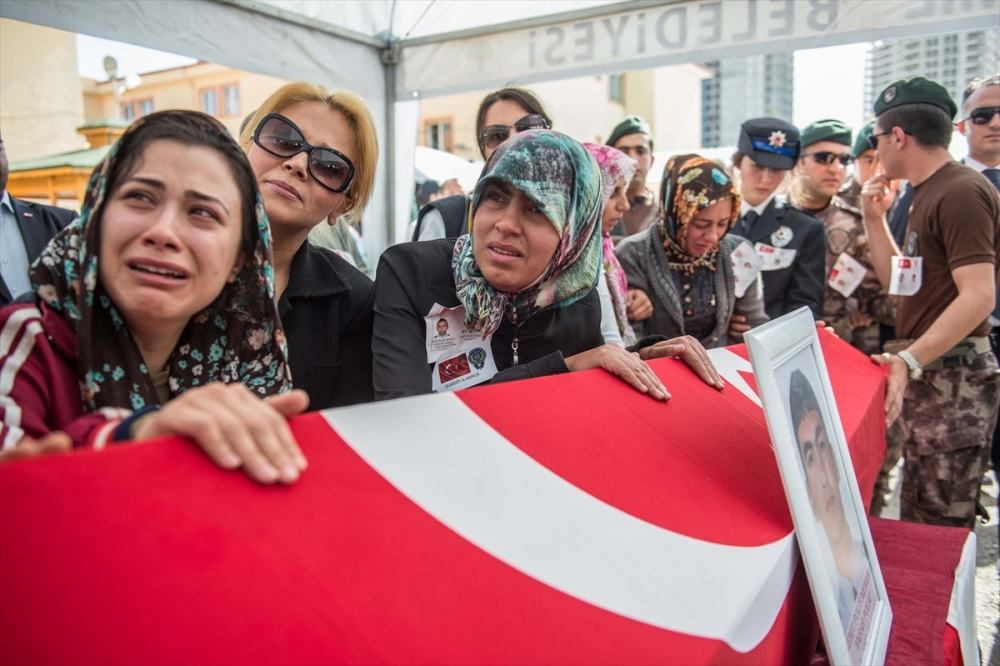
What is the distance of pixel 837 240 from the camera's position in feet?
16.2

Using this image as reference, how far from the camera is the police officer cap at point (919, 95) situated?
371 centimetres

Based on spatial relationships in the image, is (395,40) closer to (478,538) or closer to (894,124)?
(894,124)

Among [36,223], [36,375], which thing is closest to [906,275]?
[36,375]

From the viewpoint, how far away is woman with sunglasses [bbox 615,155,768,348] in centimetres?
331

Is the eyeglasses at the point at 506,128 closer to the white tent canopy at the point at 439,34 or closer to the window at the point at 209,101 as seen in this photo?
the white tent canopy at the point at 439,34

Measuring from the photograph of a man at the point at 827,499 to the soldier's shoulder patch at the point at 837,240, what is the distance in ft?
11.6

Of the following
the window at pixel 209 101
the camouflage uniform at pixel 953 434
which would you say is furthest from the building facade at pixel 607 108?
the camouflage uniform at pixel 953 434

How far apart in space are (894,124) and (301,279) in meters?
3.32

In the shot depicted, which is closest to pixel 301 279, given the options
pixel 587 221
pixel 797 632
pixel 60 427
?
pixel 587 221

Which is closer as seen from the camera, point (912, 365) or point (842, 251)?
point (912, 365)

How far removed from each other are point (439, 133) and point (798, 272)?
25.1m

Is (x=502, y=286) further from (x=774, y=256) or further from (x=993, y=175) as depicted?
(x=993, y=175)

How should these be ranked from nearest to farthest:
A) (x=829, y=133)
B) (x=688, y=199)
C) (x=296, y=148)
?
(x=296, y=148), (x=688, y=199), (x=829, y=133)

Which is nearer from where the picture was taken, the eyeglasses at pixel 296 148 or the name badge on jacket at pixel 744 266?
the eyeglasses at pixel 296 148
